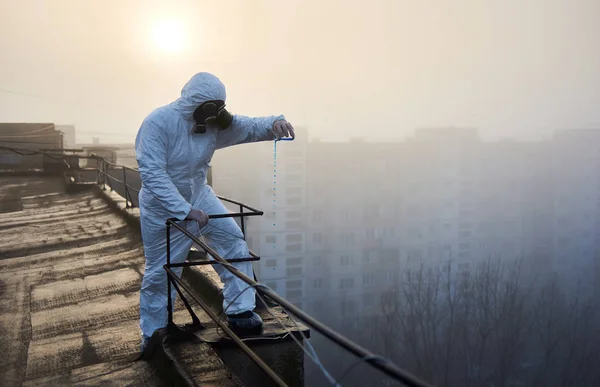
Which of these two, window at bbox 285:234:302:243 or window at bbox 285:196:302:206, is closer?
window at bbox 285:234:302:243

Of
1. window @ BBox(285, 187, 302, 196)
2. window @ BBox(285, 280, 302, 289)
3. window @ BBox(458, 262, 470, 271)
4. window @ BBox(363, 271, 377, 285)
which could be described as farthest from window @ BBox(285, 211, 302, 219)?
window @ BBox(458, 262, 470, 271)

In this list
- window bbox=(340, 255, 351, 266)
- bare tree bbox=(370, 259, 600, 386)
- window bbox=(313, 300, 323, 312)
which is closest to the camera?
bare tree bbox=(370, 259, 600, 386)

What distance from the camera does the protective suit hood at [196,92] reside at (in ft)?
9.76

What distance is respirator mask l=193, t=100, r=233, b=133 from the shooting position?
119 inches

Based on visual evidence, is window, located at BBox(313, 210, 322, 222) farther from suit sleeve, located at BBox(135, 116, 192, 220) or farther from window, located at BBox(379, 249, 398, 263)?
suit sleeve, located at BBox(135, 116, 192, 220)

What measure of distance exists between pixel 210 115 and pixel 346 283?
50.5 metres

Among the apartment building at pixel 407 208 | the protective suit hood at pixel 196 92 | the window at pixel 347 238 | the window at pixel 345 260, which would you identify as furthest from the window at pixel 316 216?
the protective suit hood at pixel 196 92

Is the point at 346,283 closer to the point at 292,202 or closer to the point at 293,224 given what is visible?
the point at 293,224

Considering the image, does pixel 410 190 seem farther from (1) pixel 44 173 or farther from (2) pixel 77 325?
(2) pixel 77 325

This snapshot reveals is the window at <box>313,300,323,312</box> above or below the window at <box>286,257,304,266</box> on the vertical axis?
below

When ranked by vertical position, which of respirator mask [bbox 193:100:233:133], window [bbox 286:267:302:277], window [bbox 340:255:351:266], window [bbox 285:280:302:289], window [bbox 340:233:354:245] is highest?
respirator mask [bbox 193:100:233:133]

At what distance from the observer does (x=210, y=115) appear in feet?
9.96

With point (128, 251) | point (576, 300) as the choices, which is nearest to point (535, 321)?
point (576, 300)

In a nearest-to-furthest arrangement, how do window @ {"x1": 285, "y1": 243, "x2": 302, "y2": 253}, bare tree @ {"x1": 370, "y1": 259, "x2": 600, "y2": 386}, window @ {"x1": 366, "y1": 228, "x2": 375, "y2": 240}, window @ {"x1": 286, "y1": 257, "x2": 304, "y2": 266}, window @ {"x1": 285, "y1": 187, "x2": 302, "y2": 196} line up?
bare tree @ {"x1": 370, "y1": 259, "x2": 600, "y2": 386} < window @ {"x1": 286, "y1": 257, "x2": 304, "y2": 266} < window @ {"x1": 285, "y1": 243, "x2": 302, "y2": 253} < window @ {"x1": 285, "y1": 187, "x2": 302, "y2": 196} < window @ {"x1": 366, "y1": 228, "x2": 375, "y2": 240}
